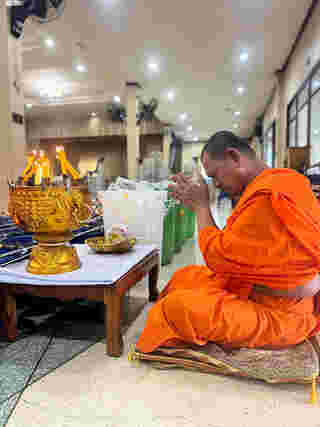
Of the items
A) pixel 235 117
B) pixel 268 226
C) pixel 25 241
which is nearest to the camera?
pixel 268 226

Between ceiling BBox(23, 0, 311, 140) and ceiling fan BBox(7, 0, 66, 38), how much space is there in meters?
0.18

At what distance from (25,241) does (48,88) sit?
9248 millimetres

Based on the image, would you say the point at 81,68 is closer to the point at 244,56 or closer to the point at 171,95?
the point at 171,95

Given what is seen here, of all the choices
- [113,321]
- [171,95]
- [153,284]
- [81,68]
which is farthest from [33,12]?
[171,95]

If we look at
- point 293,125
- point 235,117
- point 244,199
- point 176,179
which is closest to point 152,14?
point 293,125

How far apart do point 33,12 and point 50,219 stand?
4624 mm

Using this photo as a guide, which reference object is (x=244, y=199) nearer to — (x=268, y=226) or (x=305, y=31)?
(x=268, y=226)

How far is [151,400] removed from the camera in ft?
3.41

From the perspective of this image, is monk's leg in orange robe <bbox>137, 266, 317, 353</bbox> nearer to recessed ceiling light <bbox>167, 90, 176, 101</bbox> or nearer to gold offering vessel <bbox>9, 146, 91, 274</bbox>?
gold offering vessel <bbox>9, 146, 91, 274</bbox>

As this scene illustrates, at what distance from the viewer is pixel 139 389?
1.10 meters

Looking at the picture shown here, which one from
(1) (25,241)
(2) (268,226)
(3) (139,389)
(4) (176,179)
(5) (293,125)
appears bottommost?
(3) (139,389)

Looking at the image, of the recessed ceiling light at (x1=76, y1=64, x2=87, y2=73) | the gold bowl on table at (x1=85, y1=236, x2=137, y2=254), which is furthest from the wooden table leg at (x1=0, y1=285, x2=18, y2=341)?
the recessed ceiling light at (x1=76, y1=64, x2=87, y2=73)

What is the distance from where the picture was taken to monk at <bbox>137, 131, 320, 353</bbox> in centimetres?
101

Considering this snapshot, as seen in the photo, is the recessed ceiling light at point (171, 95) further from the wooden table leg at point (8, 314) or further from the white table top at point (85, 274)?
the wooden table leg at point (8, 314)
